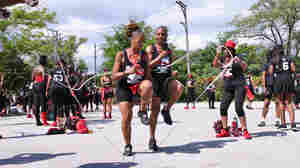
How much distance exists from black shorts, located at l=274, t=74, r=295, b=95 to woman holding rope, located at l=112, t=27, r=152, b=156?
3621 millimetres

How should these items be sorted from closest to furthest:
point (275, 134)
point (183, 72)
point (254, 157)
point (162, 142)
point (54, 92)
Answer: point (254, 157), point (162, 142), point (275, 134), point (54, 92), point (183, 72)

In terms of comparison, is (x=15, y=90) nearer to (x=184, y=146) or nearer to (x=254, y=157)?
(x=184, y=146)

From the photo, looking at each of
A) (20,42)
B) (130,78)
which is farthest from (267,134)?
(20,42)

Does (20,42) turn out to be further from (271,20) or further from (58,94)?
(271,20)

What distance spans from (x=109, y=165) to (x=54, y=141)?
8.17 feet

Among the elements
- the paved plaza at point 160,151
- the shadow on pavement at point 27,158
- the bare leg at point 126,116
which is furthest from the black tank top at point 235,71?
the shadow on pavement at point 27,158

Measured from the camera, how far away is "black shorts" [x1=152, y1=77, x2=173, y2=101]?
510 cm

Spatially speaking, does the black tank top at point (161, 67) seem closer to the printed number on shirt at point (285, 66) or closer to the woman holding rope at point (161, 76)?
the woman holding rope at point (161, 76)

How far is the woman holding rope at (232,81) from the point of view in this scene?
20.1ft

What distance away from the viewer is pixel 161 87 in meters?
5.20

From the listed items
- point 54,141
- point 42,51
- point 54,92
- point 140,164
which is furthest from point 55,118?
point 42,51

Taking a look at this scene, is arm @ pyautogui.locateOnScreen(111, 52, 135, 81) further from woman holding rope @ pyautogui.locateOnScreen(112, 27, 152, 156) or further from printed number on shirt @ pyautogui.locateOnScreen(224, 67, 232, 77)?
printed number on shirt @ pyautogui.locateOnScreen(224, 67, 232, 77)

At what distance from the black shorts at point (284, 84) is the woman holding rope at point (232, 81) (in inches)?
47.9

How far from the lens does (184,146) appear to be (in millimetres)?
5367
